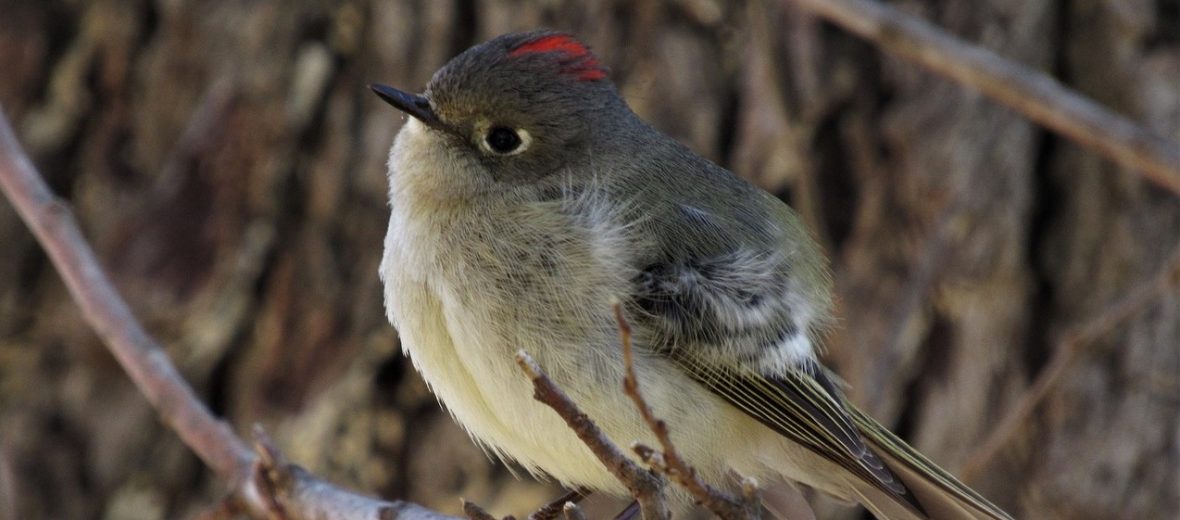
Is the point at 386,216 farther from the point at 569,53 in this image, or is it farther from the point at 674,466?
the point at 674,466

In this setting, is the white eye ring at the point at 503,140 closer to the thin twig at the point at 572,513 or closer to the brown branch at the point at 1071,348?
the thin twig at the point at 572,513

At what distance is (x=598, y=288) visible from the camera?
276cm

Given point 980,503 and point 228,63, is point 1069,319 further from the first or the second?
point 228,63

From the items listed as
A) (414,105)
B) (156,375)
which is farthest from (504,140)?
(156,375)

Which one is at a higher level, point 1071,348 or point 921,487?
point 1071,348

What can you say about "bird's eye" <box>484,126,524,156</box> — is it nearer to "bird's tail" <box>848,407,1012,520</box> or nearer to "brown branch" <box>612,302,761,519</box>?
"bird's tail" <box>848,407,1012,520</box>

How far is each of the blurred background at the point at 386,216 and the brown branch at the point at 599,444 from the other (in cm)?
178

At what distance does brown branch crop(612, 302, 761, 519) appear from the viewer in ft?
6.45

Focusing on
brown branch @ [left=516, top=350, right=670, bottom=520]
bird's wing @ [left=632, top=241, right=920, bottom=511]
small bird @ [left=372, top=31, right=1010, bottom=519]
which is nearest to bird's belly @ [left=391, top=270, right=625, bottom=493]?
small bird @ [left=372, top=31, right=1010, bottom=519]

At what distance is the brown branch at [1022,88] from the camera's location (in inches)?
125

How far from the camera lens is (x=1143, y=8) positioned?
3.99 m

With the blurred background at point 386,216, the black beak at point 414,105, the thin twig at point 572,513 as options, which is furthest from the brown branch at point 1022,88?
the thin twig at point 572,513

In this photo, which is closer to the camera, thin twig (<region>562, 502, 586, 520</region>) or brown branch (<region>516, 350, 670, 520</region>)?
brown branch (<region>516, 350, 670, 520</region>)

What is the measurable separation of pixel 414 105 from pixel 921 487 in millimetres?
1299
